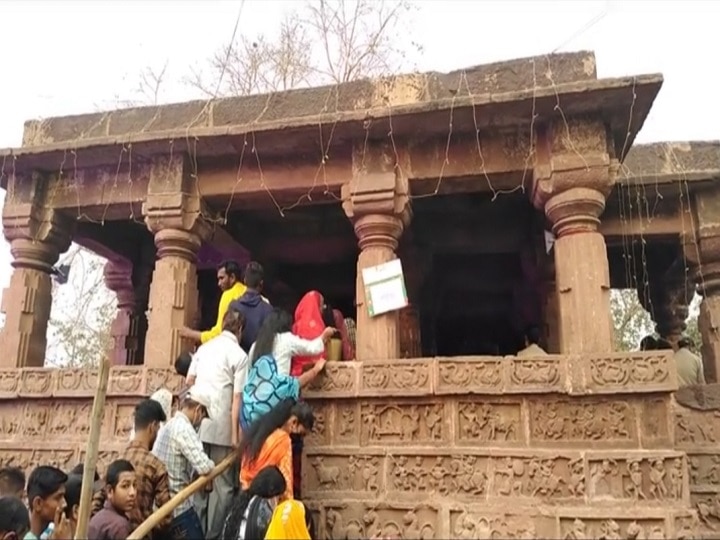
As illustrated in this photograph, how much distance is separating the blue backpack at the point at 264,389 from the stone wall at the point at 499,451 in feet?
2.79

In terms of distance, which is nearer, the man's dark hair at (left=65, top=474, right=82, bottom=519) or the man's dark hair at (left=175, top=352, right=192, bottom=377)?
the man's dark hair at (left=65, top=474, right=82, bottom=519)

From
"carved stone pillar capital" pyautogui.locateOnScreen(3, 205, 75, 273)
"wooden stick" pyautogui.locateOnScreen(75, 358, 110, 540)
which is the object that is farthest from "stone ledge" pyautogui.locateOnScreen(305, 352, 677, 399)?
"carved stone pillar capital" pyautogui.locateOnScreen(3, 205, 75, 273)

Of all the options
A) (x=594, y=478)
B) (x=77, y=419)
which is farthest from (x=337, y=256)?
(x=594, y=478)

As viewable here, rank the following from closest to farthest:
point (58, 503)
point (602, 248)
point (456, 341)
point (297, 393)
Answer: point (58, 503), point (297, 393), point (602, 248), point (456, 341)

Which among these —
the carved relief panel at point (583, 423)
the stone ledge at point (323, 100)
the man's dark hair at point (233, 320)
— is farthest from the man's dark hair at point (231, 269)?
the carved relief panel at point (583, 423)

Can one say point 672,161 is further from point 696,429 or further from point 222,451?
point 222,451

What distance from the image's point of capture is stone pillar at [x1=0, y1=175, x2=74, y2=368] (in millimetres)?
7168

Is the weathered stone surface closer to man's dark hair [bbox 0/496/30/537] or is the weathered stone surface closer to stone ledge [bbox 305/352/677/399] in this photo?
stone ledge [bbox 305/352/677/399]

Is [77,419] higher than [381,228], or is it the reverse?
[381,228]

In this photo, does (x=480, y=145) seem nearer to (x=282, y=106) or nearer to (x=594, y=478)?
(x=282, y=106)

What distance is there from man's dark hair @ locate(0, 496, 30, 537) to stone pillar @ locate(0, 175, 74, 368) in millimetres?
4387

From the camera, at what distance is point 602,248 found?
596 cm

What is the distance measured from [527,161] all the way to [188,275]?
3.70 meters

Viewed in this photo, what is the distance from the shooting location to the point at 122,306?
1037 cm
